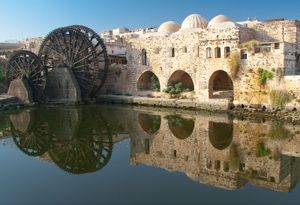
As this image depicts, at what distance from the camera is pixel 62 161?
28.0ft

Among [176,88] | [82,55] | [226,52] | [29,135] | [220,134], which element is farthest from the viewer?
[82,55]

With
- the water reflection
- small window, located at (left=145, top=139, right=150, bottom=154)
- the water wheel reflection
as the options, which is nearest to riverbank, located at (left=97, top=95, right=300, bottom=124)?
the water reflection

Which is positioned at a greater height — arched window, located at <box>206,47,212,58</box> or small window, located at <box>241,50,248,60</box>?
arched window, located at <box>206,47,212,58</box>

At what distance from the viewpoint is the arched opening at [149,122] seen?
11.6m

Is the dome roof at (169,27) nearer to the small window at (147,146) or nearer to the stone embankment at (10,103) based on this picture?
the stone embankment at (10,103)

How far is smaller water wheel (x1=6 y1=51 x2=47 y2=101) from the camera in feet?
59.5

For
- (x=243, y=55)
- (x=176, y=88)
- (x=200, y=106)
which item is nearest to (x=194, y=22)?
(x=176, y=88)

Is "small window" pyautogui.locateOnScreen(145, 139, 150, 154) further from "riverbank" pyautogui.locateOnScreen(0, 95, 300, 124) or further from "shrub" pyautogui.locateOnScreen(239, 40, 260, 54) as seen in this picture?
"shrub" pyautogui.locateOnScreen(239, 40, 260, 54)

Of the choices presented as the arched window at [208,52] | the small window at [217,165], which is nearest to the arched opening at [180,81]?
the arched window at [208,52]

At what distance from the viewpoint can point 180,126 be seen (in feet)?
38.7

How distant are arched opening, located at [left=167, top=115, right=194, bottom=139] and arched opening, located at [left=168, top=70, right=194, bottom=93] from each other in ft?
10.7

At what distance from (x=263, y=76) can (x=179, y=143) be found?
5.37 metres

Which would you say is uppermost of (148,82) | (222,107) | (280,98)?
(148,82)

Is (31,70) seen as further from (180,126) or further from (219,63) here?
(180,126)
